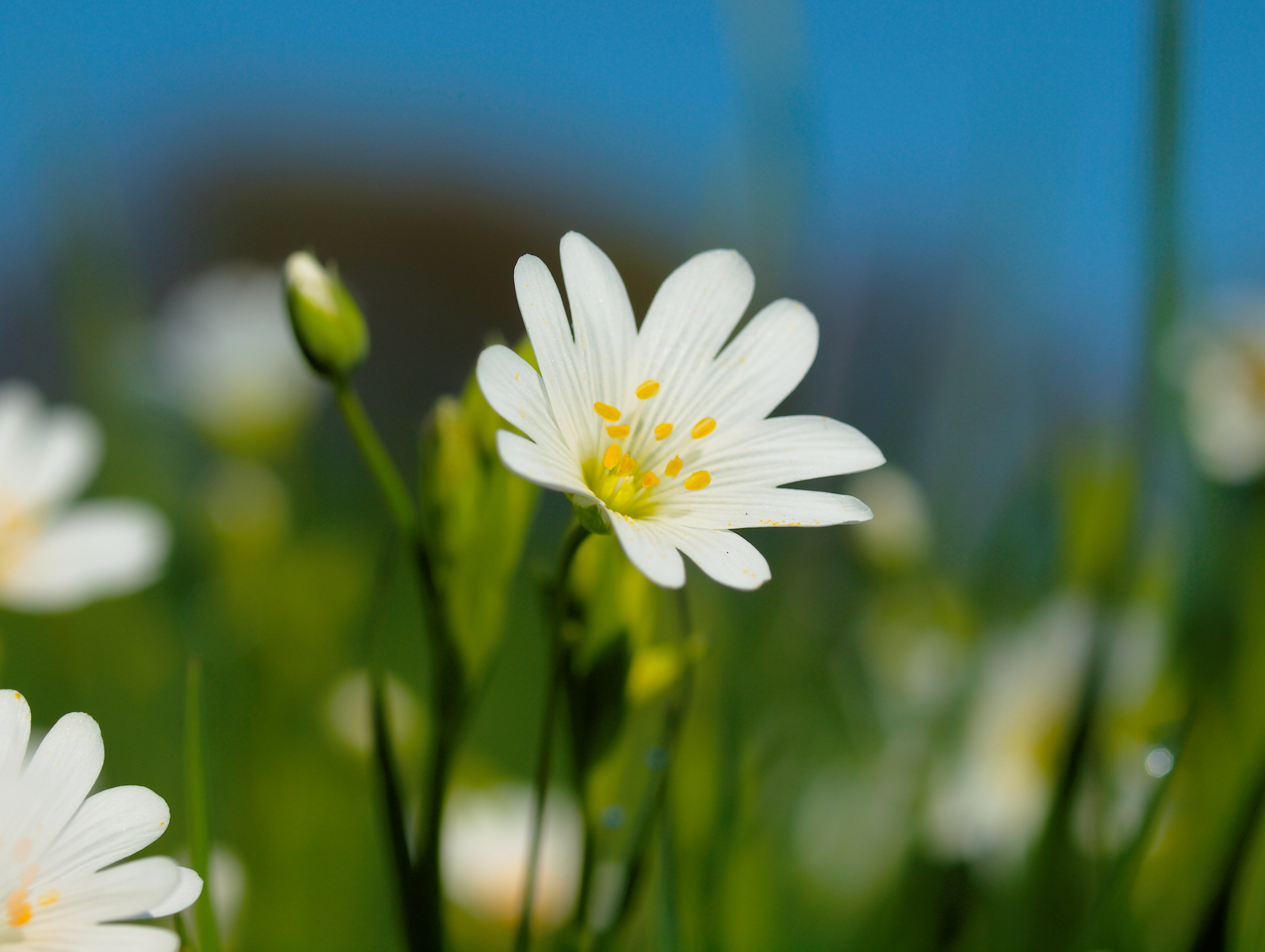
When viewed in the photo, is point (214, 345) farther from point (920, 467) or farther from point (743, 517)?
point (743, 517)

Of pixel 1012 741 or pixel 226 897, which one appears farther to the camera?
pixel 1012 741

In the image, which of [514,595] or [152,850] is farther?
[514,595]

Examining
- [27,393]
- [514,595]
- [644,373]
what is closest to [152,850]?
[27,393]

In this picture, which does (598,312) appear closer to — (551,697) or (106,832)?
(551,697)

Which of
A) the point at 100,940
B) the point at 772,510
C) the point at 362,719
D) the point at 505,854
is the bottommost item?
the point at 505,854

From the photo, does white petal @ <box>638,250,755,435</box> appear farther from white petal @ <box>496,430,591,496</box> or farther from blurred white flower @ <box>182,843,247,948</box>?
blurred white flower @ <box>182,843,247,948</box>

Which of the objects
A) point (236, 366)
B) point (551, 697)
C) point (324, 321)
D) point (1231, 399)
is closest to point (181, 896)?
point (551, 697)
